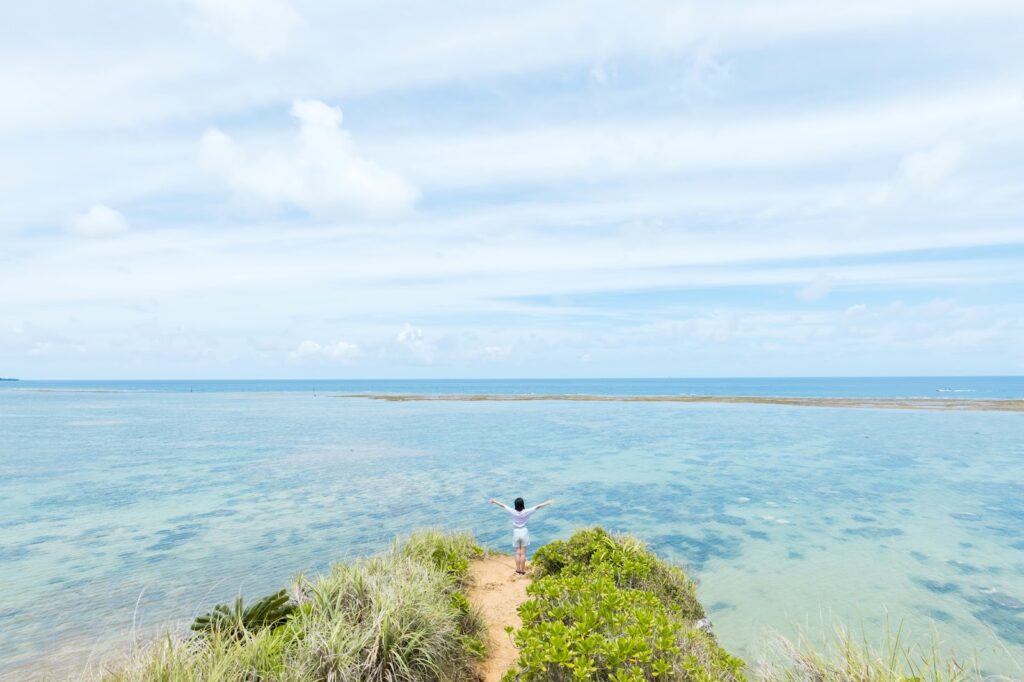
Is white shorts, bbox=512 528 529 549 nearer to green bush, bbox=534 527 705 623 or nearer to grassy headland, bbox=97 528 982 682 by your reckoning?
green bush, bbox=534 527 705 623

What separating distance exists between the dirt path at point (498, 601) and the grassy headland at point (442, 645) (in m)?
0.31

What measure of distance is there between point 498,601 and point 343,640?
231 inches

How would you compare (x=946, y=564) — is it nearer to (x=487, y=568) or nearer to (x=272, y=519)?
(x=487, y=568)

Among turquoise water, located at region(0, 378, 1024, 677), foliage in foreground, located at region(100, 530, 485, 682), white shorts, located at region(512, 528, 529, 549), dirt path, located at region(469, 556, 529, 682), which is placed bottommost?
turquoise water, located at region(0, 378, 1024, 677)

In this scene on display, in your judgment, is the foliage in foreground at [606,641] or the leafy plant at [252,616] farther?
the leafy plant at [252,616]

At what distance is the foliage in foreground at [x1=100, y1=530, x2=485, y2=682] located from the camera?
6379mm

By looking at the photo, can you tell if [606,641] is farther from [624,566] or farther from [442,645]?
[624,566]

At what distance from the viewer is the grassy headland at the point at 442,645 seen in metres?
6.42

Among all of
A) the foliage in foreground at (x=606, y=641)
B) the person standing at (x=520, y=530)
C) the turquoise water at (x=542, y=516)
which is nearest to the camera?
the foliage in foreground at (x=606, y=641)

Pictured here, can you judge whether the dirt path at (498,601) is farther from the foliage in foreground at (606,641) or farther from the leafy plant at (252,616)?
the leafy plant at (252,616)

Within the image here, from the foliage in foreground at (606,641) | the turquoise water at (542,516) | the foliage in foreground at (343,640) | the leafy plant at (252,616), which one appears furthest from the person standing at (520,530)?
the leafy plant at (252,616)

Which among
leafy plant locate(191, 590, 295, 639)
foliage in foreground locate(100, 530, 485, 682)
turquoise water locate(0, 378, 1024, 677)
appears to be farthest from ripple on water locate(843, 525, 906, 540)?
leafy plant locate(191, 590, 295, 639)

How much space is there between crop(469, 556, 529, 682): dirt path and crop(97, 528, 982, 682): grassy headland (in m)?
0.31

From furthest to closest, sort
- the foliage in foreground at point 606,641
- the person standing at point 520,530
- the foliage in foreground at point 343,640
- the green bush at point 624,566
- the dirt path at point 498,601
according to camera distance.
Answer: the person standing at point 520,530
the green bush at point 624,566
the dirt path at point 498,601
the foliage in foreground at point 606,641
the foliage in foreground at point 343,640
